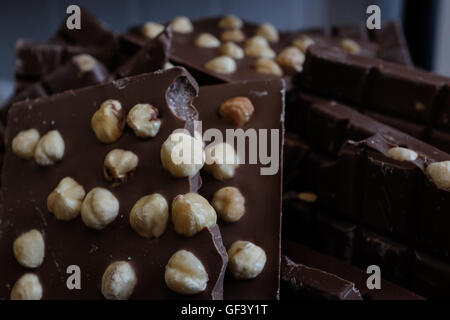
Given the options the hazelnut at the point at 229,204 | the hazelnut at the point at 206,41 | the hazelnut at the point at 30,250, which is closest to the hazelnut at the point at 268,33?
the hazelnut at the point at 206,41

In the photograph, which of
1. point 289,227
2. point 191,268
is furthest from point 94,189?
point 289,227

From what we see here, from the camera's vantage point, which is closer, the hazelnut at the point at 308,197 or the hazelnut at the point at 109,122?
the hazelnut at the point at 109,122

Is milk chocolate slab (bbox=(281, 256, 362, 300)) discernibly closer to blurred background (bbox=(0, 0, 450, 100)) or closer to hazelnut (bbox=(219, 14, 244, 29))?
hazelnut (bbox=(219, 14, 244, 29))

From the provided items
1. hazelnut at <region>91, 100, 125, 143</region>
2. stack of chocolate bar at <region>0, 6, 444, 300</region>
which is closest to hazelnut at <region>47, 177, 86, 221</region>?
stack of chocolate bar at <region>0, 6, 444, 300</region>

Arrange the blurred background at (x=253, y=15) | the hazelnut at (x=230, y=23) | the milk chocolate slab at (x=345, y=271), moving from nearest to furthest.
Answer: the milk chocolate slab at (x=345, y=271)
the hazelnut at (x=230, y=23)
the blurred background at (x=253, y=15)

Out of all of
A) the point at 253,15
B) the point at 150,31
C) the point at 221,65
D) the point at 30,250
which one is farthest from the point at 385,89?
the point at 253,15

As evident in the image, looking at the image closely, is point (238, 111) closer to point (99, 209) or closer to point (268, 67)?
point (99, 209)

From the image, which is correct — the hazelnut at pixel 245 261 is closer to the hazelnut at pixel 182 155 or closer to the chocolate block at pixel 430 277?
the hazelnut at pixel 182 155
